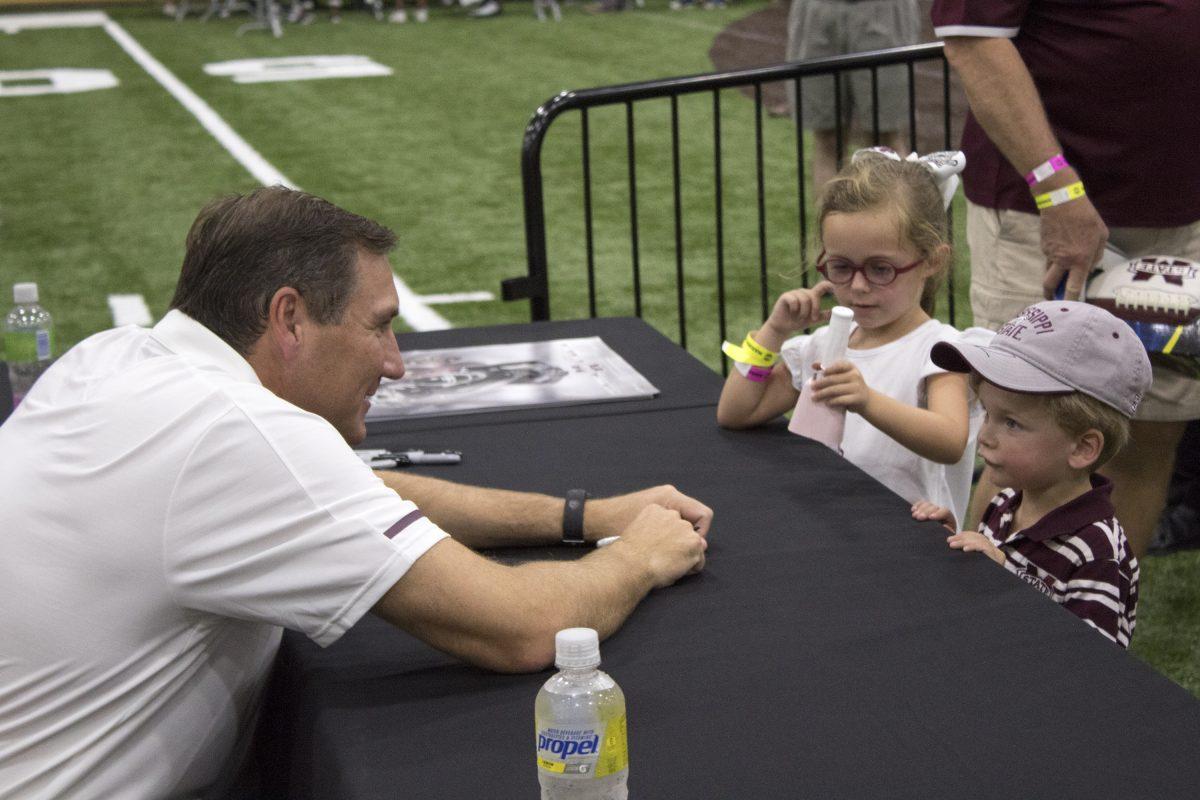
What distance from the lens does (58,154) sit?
10875 millimetres

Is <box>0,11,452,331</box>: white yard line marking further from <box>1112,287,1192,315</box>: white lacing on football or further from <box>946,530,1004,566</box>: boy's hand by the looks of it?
<box>946,530,1004,566</box>: boy's hand

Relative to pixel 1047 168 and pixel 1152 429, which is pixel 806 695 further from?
pixel 1152 429

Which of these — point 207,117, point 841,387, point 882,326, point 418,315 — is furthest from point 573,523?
point 207,117

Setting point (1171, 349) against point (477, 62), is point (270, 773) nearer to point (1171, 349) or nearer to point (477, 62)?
point (1171, 349)

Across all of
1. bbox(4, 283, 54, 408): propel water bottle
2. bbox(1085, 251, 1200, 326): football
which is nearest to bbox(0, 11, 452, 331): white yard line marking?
bbox(4, 283, 54, 408): propel water bottle

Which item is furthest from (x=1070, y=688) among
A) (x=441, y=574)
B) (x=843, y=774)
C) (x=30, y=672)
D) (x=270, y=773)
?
(x=30, y=672)

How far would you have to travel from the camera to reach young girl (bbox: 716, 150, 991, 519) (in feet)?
9.73

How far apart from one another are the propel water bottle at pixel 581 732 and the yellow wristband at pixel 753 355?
1366 millimetres

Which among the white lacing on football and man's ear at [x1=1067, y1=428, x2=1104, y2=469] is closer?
man's ear at [x1=1067, y1=428, x2=1104, y2=469]

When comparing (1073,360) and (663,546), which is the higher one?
(1073,360)

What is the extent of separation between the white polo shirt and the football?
81.0 inches

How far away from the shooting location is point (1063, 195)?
3.47 metres

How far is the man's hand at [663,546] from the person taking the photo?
2.28 metres

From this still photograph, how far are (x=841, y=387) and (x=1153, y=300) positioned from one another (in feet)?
3.53
